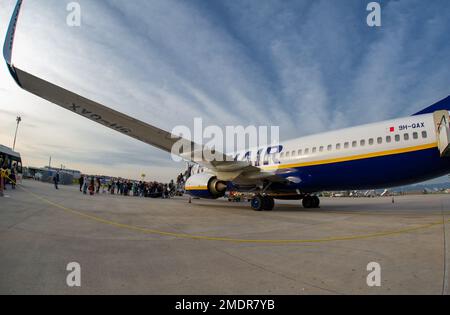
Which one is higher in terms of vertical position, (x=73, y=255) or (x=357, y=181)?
(x=357, y=181)

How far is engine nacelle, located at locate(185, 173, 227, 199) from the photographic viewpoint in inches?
495

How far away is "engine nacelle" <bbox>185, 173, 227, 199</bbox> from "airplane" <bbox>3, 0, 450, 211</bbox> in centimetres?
5

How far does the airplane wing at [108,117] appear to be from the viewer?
5668mm

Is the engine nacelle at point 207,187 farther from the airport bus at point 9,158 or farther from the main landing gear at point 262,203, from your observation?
Answer: the airport bus at point 9,158

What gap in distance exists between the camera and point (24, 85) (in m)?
6.23

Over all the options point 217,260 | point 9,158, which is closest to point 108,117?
point 217,260

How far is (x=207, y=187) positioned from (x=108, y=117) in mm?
6324

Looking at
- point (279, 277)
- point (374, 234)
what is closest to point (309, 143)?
point (374, 234)

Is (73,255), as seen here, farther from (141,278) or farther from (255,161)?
(255,161)

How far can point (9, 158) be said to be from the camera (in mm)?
21984

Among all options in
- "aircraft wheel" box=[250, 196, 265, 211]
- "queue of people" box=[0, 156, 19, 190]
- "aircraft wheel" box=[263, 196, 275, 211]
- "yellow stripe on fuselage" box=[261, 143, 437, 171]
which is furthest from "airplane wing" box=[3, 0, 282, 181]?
"queue of people" box=[0, 156, 19, 190]

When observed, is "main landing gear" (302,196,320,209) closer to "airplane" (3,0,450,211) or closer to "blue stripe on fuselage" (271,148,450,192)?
"airplane" (3,0,450,211)

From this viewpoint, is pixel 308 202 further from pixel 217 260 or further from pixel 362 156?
pixel 217 260
